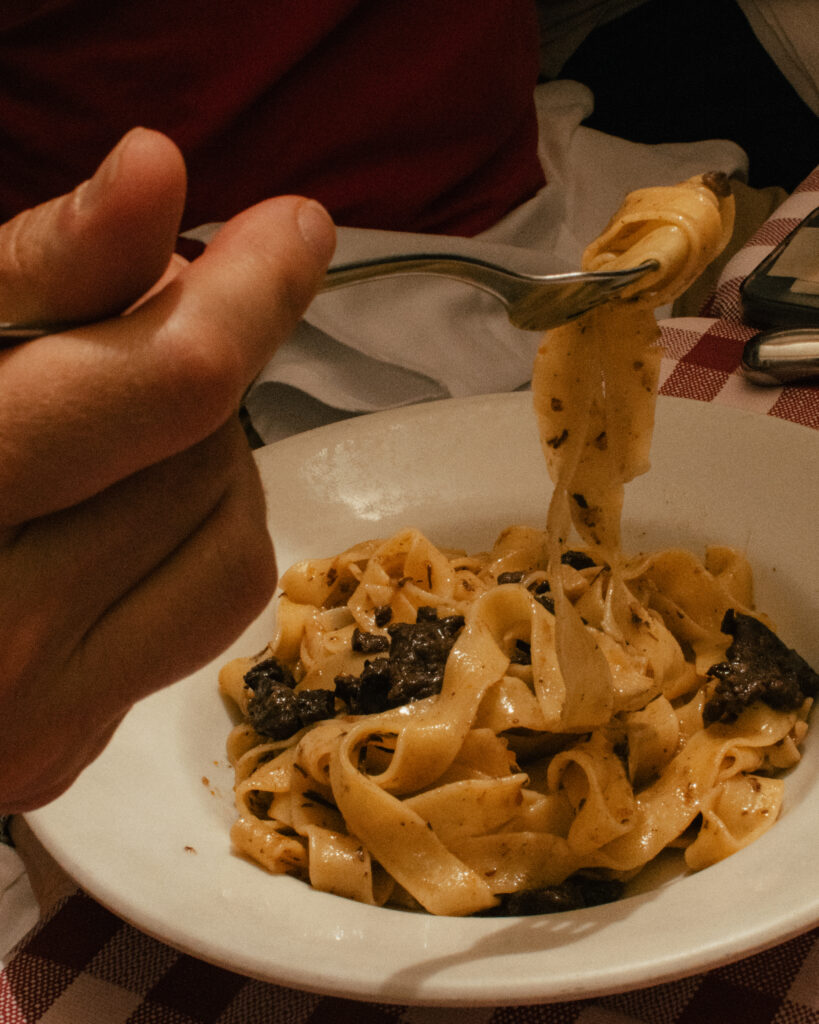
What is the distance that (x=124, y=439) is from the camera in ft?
2.62

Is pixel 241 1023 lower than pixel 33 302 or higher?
lower

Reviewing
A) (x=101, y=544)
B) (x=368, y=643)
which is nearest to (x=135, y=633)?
(x=101, y=544)

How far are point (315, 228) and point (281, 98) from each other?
212 cm

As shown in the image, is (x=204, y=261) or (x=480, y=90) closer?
(x=204, y=261)

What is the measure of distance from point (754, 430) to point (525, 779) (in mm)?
870

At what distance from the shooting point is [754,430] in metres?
1.94

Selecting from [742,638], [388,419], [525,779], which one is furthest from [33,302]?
[388,419]

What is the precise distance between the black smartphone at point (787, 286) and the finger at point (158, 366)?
1757 millimetres

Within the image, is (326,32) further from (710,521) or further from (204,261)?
(204,261)

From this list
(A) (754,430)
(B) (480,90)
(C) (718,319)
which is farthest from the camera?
(B) (480,90)

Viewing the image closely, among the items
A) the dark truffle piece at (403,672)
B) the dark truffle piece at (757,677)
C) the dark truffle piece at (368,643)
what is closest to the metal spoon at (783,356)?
the dark truffle piece at (757,677)

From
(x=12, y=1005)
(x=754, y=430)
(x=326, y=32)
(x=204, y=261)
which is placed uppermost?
(x=204, y=261)

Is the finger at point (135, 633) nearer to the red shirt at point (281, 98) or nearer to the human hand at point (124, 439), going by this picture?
the human hand at point (124, 439)

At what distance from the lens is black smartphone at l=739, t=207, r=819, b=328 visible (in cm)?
230
